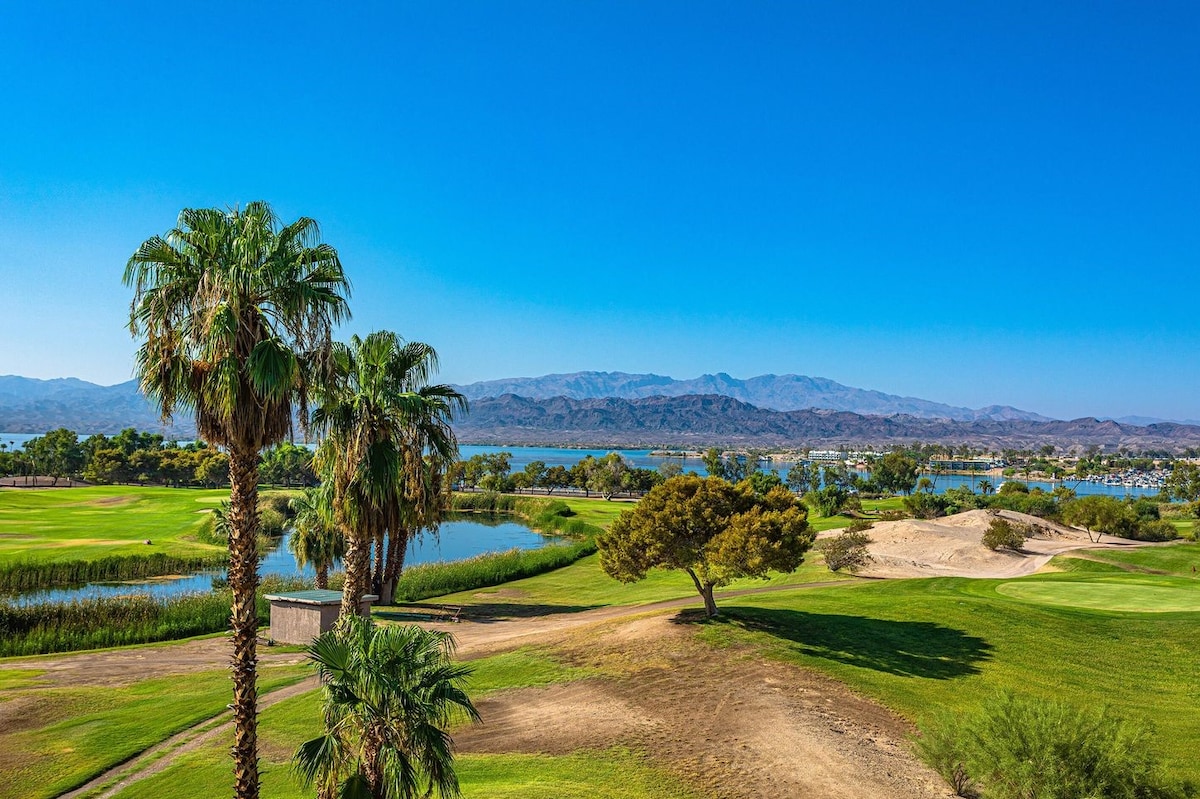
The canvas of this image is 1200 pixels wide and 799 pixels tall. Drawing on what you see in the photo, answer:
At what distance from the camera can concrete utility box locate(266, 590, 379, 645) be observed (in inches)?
1101

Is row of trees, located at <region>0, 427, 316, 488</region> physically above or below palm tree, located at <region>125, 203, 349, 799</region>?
below

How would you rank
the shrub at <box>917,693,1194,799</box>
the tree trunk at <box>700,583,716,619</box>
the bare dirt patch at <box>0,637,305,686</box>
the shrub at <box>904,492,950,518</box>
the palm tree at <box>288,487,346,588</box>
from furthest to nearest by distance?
the shrub at <box>904,492,950,518</box>, the palm tree at <box>288,487,346,588</box>, the tree trunk at <box>700,583,716,619</box>, the bare dirt patch at <box>0,637,305,686</box>, the shrub at <box>917,693,1194,799</box>

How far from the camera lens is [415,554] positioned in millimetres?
68625

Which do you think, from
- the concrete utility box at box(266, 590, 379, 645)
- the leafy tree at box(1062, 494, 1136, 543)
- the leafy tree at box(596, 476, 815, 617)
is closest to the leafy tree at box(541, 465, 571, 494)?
the leafy tree at box(1062, 494, 1136, 543)

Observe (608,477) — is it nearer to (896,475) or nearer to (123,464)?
(896,475)

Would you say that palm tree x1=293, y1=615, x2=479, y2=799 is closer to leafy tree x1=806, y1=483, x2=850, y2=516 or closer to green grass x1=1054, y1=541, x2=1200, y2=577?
green grass x1=1054, y1=541, x2=1200, y2=577

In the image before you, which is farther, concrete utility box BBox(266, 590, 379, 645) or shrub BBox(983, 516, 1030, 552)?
shrub BBox(983, 516, 1030, 552)

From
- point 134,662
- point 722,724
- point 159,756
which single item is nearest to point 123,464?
point 134,662

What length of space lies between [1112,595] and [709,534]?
71.4ft

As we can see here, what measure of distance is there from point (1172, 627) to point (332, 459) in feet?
104

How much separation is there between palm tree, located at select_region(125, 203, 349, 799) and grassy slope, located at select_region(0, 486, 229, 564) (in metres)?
47.4

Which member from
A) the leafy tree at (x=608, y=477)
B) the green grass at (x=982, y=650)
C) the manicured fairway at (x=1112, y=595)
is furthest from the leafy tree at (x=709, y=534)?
the leafy tree at (x=608, y=477)

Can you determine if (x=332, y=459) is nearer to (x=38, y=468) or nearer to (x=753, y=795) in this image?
(x=753, y=795)

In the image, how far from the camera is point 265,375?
39.0ft
